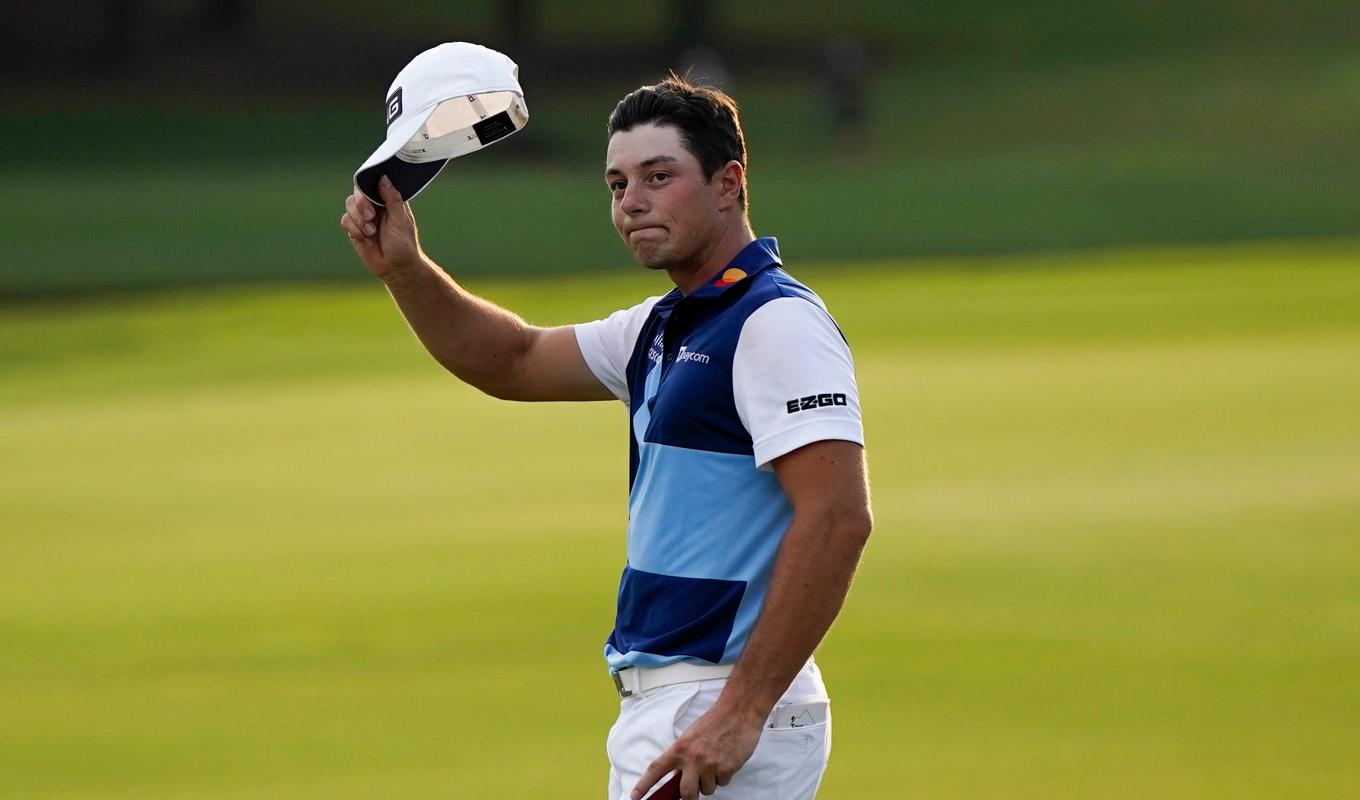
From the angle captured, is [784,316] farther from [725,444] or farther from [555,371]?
[555,371]

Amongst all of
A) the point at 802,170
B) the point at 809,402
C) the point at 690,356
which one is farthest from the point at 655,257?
the point at 802,170

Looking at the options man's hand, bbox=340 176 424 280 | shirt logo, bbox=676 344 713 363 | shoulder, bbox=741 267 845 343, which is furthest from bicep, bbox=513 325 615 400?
shoulder, bbox=741 267 845 343

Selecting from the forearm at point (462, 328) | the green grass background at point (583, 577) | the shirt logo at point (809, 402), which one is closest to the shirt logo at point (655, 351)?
the shirt logo at point (809, 402)

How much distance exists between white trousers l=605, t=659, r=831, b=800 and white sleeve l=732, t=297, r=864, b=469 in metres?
0.42

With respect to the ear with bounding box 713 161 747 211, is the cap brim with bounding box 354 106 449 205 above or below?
above

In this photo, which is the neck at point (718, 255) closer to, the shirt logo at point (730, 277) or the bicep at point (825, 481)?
the shirt logo at point (730, 277)

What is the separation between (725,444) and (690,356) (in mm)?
157

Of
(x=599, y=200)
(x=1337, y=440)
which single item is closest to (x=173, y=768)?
(x=1337, y=440)

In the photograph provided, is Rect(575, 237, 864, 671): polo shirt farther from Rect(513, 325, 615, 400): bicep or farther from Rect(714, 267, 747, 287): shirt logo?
Rect(513, 325, 615, 400): bicep

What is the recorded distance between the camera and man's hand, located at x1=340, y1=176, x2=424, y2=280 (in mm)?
3846

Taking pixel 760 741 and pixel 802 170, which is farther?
pixel 802 170

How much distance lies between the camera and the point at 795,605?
10.4ft

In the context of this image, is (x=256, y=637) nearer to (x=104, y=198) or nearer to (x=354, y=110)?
(x=104, y=198)

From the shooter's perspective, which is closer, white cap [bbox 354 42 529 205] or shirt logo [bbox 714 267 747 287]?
shirt logo [bbox 714 267 747 287]
